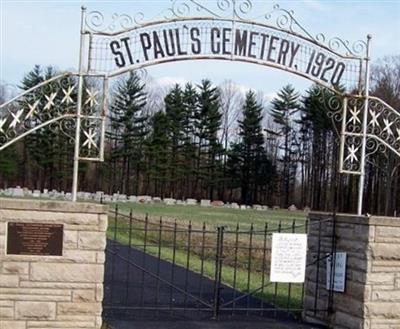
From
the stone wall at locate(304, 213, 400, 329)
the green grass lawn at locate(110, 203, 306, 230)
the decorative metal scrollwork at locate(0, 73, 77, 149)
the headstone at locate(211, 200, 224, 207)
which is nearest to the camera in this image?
the decorative metal scrollwork at locate(0, 73, 77, 149)

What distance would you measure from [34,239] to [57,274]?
0.48 metres

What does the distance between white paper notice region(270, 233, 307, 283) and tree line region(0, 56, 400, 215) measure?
4979 cm

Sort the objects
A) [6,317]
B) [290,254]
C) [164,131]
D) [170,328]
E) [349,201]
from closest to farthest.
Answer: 1. [6,317]
2. [170,328]
3. [290,254]
4. [349,201]
5. [164,131]

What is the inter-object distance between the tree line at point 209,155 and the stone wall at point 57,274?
51765 mm

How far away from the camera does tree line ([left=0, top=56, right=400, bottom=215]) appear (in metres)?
64.4

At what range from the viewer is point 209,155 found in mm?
77250

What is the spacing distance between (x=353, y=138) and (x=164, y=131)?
62569mm

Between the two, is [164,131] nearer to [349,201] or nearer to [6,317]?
[349,201]

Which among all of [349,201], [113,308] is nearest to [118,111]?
[349,201]

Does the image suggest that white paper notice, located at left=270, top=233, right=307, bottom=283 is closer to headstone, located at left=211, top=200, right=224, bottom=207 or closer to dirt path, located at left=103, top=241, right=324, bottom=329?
dirt path, located at left=103, top=241, right=324, bottom=329

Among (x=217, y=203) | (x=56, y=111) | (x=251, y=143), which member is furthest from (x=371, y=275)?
(x=251, y=143)

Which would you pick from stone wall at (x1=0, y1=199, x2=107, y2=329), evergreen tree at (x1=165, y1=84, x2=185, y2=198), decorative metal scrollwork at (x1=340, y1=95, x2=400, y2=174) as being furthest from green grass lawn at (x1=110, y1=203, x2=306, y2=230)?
evergreen tree at (x1=165, y1=84, x2=185, y2=198)

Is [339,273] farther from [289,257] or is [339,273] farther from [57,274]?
[57,274]

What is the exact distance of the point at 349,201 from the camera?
6347 cm
